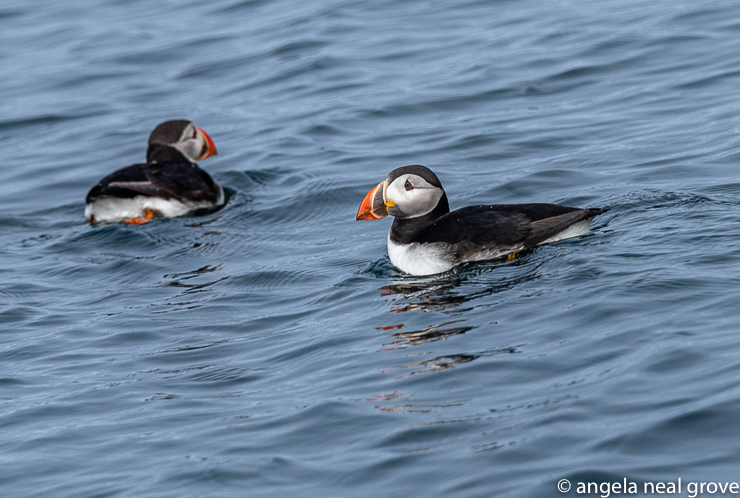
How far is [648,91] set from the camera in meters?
11.6

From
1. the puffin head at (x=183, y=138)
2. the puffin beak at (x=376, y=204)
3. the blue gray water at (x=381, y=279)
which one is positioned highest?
the puffin head at (x=183, y=138)

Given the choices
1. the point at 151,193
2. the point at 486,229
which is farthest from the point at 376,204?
the point at 151,193

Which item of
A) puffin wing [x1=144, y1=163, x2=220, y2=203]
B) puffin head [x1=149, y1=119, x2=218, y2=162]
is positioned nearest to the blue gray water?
puffin wing [x1=144, y1=163, x2=220, y2=203]

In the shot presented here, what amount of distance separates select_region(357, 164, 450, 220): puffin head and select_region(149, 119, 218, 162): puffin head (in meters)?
3.89

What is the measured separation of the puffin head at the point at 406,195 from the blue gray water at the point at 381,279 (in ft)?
1.50

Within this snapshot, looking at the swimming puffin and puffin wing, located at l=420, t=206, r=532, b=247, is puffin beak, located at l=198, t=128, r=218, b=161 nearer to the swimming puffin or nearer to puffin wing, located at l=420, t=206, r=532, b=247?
the swimming puffin

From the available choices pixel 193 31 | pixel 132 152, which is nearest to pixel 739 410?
pixel 132 152

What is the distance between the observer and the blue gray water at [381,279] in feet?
14.9

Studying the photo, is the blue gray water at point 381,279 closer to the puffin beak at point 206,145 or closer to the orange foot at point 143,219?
the orange foot at point 143,219

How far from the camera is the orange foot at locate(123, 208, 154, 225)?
9.74 m

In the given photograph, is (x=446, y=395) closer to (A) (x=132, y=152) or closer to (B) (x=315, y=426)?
(B) (x=315, y=426)

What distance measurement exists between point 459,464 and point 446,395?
2.58ft

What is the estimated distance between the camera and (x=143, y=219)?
984cm

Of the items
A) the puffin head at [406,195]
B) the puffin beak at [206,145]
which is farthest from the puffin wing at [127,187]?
the puffin head at [406,195]
